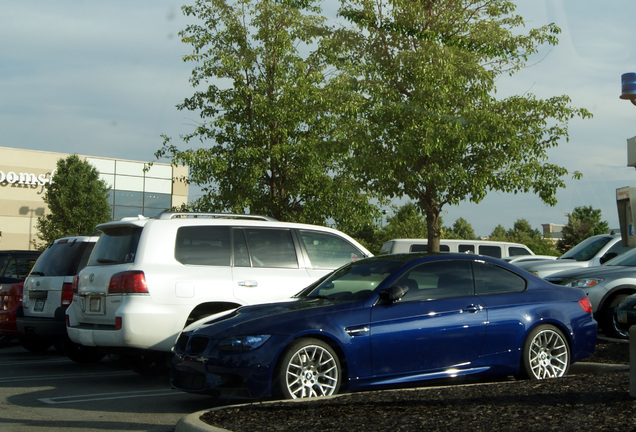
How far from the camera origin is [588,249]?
660 inches

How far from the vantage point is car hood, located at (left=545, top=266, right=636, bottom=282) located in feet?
39.3

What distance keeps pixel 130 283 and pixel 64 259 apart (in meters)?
3.39

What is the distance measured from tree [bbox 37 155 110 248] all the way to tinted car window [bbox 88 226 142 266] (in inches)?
1681

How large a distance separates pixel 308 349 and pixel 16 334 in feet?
24.4

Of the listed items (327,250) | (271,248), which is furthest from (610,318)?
(271,248)

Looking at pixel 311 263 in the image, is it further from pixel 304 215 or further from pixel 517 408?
pixel 304 215

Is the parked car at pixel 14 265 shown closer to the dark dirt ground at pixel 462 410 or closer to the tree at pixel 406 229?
the dark dirt ground at pixel 462 410

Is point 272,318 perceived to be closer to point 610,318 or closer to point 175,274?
point 175,274

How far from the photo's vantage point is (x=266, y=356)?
21.4 feet

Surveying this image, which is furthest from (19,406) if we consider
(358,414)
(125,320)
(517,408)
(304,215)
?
(304,215)

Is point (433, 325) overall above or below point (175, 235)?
below

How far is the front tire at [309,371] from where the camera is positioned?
21.7 feet

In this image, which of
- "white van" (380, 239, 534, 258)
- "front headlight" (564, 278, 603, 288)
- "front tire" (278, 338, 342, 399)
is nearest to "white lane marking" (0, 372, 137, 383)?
"front tire" (278, 338, 342, 399)

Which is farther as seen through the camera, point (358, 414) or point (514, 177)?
point (514, 177)
